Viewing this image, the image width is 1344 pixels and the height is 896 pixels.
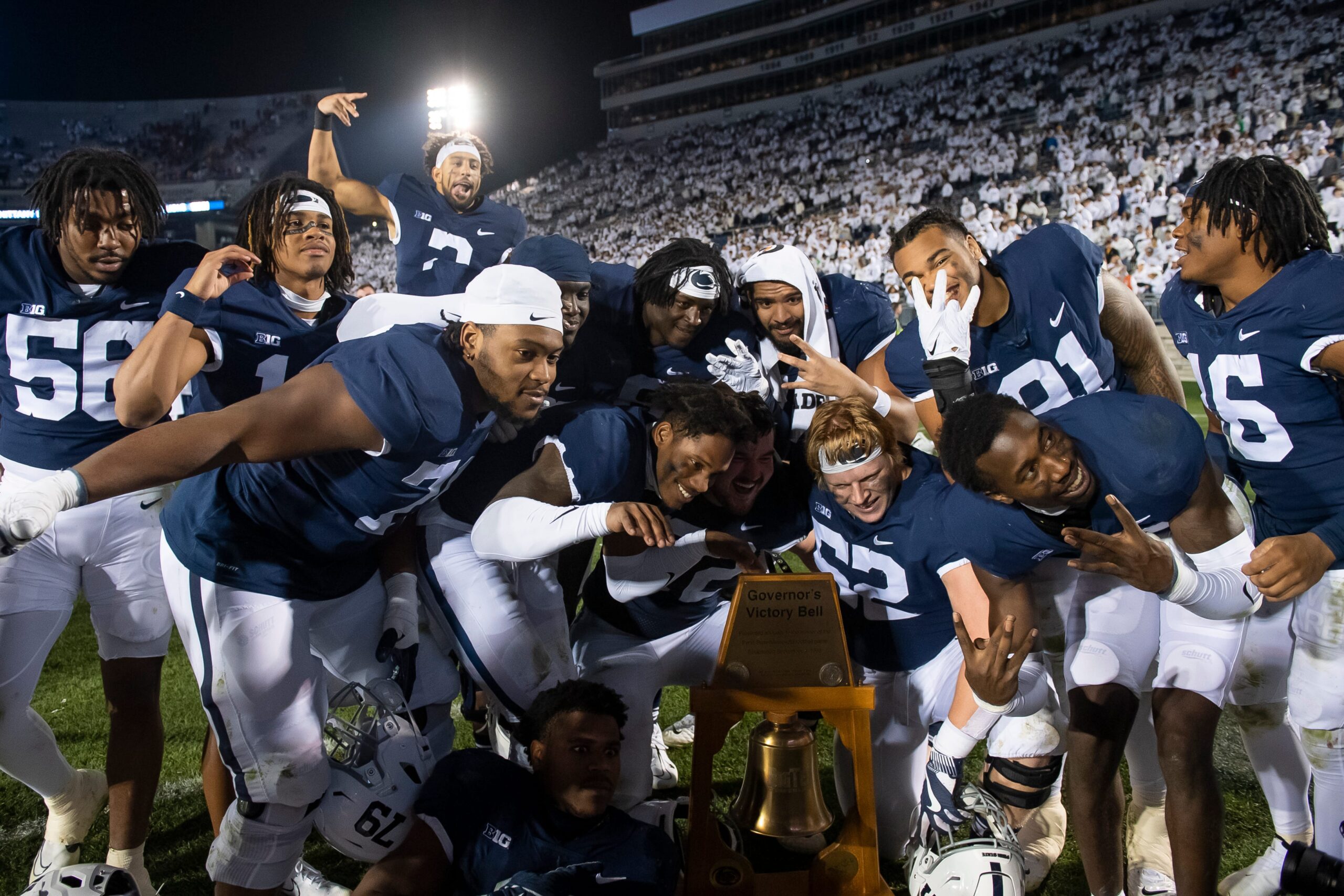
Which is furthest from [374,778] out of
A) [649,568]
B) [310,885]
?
[649,568]

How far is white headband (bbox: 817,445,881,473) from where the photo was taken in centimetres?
259

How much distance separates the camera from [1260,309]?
2.46 metres

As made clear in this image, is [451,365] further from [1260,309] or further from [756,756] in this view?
[1260,309]

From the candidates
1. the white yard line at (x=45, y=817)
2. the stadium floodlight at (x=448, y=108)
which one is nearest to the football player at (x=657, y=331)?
the white yard line at (x=45, y=817)

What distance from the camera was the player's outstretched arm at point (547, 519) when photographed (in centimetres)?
232

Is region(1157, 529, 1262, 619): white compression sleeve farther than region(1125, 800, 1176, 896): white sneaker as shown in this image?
No

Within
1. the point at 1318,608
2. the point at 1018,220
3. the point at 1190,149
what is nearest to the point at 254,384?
the point at 1318,608

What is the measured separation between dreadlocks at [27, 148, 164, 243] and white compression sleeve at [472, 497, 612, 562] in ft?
4.74

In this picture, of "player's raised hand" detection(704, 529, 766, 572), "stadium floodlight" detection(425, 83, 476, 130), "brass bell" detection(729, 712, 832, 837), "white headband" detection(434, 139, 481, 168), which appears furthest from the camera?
"stadium floodlight" detection(425, 83, 476, 130)

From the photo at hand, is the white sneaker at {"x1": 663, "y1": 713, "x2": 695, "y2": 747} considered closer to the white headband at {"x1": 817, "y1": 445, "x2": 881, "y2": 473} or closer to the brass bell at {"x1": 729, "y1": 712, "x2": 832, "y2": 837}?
the brass bell at {"x1": 729, "y1": 712, "x2": 832, "y2": 837}

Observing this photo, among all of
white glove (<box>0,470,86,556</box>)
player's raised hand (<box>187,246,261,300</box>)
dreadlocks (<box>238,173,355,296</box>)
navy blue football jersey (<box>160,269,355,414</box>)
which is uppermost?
dreadlocks (<box>238,173,355,296</box>)

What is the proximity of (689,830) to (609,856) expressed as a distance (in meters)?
0.23

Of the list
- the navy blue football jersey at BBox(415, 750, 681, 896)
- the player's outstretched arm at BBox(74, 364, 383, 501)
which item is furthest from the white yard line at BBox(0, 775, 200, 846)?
the player's outstretched arm at BBox(74, 364, 383, 501)

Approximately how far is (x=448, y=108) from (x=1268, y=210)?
68.6ft
